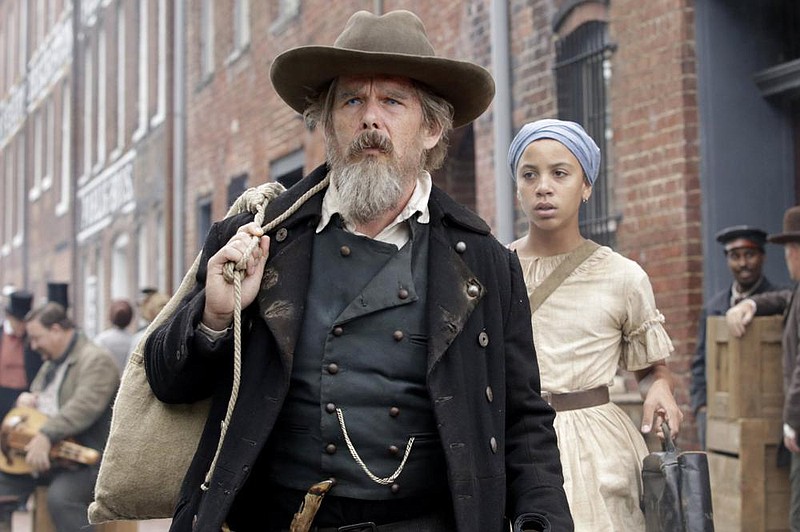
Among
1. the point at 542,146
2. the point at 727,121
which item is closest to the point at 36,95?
the point at 727,121

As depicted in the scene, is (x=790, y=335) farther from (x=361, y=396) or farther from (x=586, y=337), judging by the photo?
(x=361, y=396)

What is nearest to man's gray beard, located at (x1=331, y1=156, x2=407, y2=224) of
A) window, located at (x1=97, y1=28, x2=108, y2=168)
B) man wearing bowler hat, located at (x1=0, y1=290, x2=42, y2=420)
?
man wearing bowler hat, located at (x1=0, y1=290, x2=42, y2=420)

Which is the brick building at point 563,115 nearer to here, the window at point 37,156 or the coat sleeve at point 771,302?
the coat sleeve at point 771,302

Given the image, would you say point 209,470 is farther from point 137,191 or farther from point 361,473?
point 137,191

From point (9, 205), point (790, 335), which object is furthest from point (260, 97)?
point (9, 205)

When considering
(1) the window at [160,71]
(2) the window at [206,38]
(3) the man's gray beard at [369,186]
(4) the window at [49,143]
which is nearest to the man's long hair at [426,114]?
(3) the man's gray beard at [369,186]

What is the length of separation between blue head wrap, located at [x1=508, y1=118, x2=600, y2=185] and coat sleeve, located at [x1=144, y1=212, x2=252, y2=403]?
172 cm

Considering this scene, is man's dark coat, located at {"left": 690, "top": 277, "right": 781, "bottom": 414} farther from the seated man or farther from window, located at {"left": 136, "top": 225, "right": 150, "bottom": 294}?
window, located at {"left": 136, "top": 225, "right": 150, "bottom": 294}

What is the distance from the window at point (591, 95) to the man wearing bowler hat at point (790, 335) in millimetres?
1935

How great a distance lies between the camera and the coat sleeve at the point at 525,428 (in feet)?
11.4

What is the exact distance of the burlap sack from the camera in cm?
351

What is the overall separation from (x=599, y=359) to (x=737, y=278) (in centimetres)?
352

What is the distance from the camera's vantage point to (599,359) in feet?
16.0

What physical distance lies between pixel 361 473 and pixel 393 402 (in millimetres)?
169
